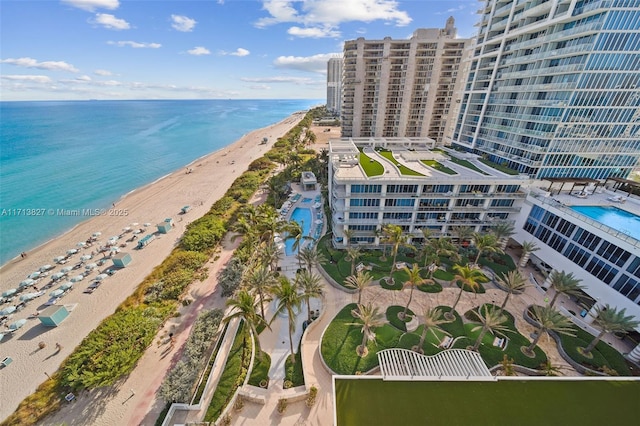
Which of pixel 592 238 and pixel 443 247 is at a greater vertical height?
pixel 592 238

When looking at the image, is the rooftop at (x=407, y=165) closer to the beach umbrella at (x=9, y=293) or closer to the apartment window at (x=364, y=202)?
the apartment window at (x=364, y=202)

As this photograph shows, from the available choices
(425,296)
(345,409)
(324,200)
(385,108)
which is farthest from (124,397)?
(385,108)

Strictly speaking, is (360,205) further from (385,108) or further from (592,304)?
(385,108)

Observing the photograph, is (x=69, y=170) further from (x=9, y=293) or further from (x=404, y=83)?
(x=404, y=83)

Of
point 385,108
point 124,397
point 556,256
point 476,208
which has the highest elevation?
point 385,108

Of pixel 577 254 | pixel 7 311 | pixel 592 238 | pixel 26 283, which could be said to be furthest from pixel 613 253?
pixel 26 283

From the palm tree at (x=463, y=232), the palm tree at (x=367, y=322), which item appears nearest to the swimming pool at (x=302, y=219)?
the palm tree at (x=367, y=322)
